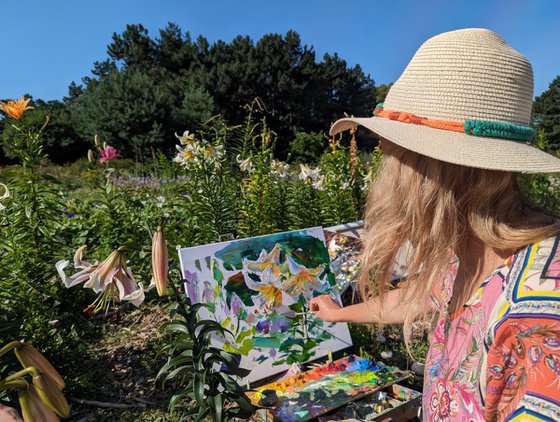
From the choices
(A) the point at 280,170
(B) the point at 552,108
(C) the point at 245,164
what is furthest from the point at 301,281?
(B) the point at 552,108

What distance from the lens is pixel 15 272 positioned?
90.0 inches

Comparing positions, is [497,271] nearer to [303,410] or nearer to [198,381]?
[198,381]

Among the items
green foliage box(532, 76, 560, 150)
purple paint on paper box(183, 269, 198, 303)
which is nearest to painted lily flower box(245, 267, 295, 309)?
purple paint on paper box(183, 269, 198, 303)

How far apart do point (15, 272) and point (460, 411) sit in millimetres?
2316

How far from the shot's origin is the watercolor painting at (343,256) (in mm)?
3111

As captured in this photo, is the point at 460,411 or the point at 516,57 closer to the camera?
the point at 516,57

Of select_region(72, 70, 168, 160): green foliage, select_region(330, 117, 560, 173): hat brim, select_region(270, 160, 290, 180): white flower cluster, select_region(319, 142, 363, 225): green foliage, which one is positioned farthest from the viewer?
select_region(72, 70, 168, 160): green foliage

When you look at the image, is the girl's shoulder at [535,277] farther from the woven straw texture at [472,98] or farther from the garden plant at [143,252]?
the garden plant at [143,252]

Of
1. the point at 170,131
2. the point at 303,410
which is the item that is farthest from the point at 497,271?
the point at 170,131

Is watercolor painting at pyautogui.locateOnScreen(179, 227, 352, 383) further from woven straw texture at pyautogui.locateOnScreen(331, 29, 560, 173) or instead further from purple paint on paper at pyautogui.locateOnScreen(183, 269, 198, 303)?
woven straw texture at pyautogui.locateOnScreen(331, 29, 560, 173)

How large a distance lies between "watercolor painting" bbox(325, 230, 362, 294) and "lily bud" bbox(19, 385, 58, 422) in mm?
2561

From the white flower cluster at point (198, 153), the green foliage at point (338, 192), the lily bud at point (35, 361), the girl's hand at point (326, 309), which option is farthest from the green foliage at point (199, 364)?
the green foliage at point (338, 192)

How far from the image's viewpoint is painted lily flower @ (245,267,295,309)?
243cm

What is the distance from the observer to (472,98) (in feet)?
3.16
